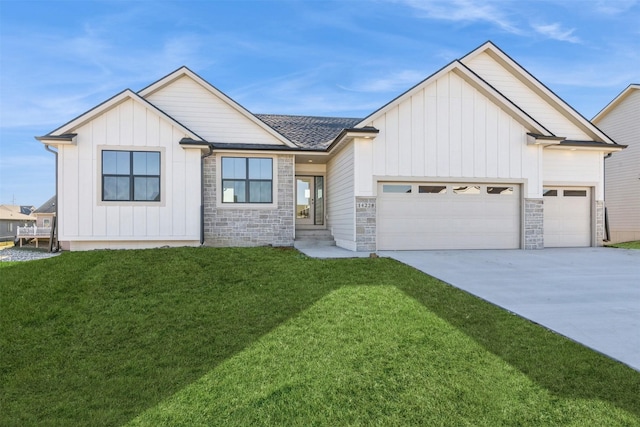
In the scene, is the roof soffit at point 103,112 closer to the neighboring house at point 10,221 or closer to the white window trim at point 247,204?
the white window trim at point 247,204

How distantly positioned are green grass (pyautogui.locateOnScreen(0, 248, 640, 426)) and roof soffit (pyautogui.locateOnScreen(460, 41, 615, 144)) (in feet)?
36.4

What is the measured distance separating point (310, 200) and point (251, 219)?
315 centimetres

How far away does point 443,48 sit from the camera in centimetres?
1761

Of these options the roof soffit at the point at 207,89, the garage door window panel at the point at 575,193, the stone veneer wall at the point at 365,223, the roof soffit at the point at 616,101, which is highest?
the roof soffit at the point at 616,101

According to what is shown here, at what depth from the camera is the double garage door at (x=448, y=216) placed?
470 inches

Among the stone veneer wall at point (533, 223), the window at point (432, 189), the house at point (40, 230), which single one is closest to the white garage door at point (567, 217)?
the stone veneer wall at point (533, 223)

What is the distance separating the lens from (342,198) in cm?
1290

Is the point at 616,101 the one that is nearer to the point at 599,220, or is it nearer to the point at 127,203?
the point at 599,220

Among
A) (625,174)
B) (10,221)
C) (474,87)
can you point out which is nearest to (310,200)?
(474,87)

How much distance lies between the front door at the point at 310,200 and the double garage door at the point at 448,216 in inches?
165

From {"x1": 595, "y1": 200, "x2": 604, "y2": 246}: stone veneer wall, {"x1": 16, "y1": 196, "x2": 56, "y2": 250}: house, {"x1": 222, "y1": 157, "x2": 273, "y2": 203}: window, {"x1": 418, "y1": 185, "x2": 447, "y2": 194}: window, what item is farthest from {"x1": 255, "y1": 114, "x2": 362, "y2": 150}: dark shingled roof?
{"x1": 16, "y1": 196, "x2": 56, "y2": 250}: house

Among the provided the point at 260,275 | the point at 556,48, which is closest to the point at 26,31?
the point at 260,275

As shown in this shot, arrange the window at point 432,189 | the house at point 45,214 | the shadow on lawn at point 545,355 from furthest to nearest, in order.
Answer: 1. the house at point 45,214
2. the window at point 432,189
3. the shadow on lawn at point 545,355

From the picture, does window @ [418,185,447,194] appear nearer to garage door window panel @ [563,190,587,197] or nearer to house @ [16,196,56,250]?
garage door window panel @ [563,190,587,197]
